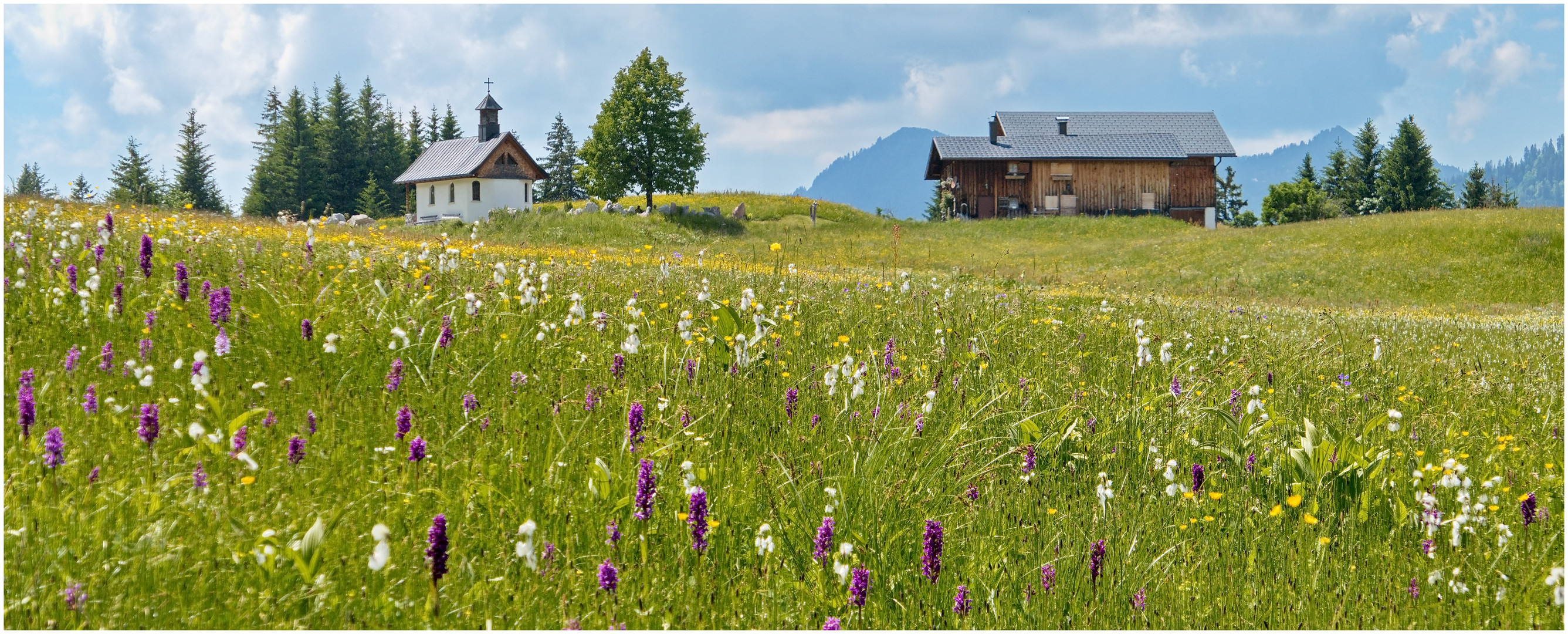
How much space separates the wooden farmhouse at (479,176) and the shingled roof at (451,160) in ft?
0.19

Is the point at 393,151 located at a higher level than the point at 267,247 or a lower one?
higher

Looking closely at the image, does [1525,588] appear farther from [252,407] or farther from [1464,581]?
[252,407]

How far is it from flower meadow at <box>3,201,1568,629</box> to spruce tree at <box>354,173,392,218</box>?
61.4 meters

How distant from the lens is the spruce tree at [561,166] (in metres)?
89.4

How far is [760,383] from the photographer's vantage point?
5914mm

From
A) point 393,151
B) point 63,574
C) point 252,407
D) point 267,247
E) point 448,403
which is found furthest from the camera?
point 393,151

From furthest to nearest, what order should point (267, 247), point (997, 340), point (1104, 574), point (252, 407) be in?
point (267, 247)
point (997, 340)
point (252, 407)
point (1104, 574)

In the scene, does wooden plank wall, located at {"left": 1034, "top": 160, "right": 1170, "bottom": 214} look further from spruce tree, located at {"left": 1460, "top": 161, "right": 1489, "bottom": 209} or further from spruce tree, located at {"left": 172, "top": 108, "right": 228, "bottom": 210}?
spruce tree, located at {"left": 172, "top": 108, "right": 228, "bottom": 210}

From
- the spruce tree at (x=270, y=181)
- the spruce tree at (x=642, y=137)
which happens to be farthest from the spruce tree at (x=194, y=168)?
the spruce tree at (x=642, y=137)

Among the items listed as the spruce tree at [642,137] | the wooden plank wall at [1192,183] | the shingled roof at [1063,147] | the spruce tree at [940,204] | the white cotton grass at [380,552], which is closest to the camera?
the white cotton grass at [380,552]

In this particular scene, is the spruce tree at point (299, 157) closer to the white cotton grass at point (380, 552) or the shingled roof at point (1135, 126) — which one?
the shingled roof at point (1135, 126)

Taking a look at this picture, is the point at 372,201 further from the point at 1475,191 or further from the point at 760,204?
the point at 1475,191

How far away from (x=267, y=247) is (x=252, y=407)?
5.60m

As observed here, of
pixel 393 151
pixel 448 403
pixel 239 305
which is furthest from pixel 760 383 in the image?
pixel 393 151
